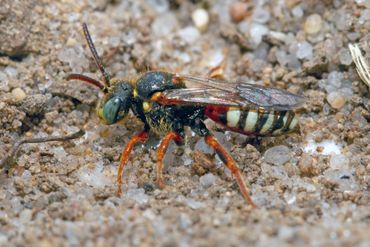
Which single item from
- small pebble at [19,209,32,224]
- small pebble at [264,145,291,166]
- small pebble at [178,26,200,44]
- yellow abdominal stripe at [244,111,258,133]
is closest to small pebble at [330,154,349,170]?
small pebble at [264,145,291,166]

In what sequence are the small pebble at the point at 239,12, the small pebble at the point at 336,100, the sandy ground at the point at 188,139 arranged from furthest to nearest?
the small pebble at the point at 239,12, the small pebble at the point at 336,100, the sandy ground at the point at 188,139

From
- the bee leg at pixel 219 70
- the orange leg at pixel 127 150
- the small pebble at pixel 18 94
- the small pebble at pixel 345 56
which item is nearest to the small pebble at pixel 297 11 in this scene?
the small pebble at pixel 345 56

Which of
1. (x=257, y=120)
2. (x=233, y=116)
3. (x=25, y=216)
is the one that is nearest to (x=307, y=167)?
(x=257, y=120)

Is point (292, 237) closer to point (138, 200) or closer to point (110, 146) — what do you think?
point (138, 200)

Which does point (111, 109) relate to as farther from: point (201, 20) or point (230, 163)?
point (201, 20)

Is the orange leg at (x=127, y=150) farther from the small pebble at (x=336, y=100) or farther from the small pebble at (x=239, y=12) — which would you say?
the small pebble at (x=239, y=12)

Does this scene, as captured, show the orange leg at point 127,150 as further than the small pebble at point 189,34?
No
